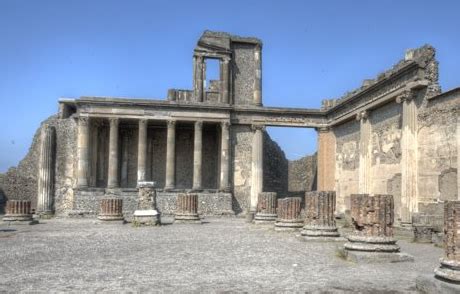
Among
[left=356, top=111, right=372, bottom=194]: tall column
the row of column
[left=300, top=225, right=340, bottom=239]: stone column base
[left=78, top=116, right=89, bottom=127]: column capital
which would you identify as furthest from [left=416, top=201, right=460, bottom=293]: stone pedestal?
[left=78, top=116, right=89, bottom=127]: column capital

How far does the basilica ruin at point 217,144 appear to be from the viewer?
800 inches

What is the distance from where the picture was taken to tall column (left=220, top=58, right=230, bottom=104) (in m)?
27.6

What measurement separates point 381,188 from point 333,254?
11.4 metres

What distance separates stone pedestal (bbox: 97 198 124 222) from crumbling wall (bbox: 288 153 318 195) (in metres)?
16.6

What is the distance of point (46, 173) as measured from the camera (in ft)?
84.6

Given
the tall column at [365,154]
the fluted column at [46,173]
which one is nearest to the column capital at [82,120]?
the fluted column at [46,173]

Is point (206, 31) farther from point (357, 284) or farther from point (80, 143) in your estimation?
point (357, 284)

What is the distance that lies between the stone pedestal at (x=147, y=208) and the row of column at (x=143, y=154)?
6.48m

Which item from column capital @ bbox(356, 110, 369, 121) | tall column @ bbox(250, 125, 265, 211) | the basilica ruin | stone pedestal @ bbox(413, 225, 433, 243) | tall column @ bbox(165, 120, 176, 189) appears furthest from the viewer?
tall column @ bbox(250, 125, 265, 211)

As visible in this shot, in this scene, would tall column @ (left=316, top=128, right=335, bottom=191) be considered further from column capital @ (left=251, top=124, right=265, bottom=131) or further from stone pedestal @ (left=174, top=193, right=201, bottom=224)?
stone pedestal @ (left=174, top=193, right=201, bottom=224)

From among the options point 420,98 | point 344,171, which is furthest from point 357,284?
point 344,171

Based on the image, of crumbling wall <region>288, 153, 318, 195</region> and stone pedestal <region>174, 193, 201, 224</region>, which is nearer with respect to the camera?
stone pedestal <region>174, 193, 201, 224</region>

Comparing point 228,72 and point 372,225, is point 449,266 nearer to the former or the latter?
point 372,225

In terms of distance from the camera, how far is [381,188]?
2041cm
